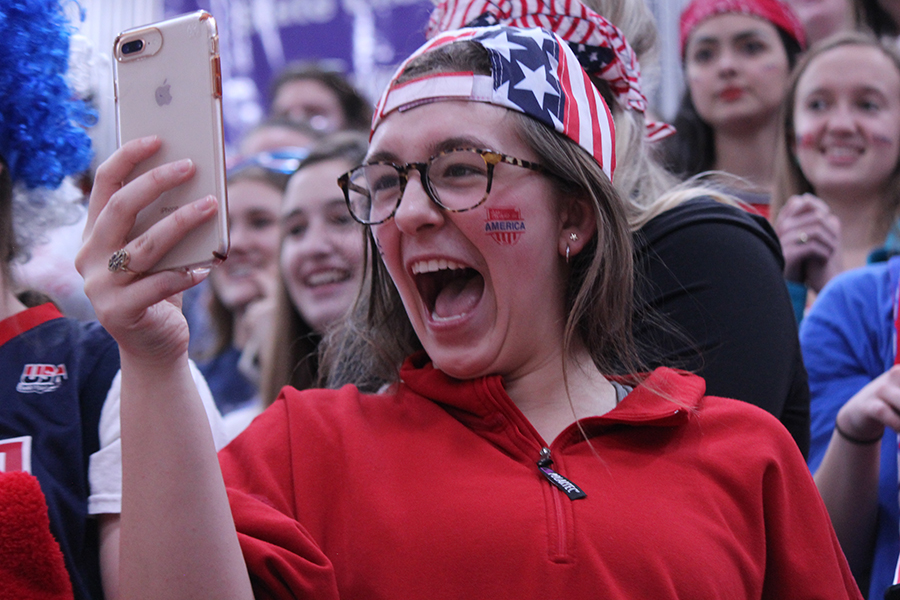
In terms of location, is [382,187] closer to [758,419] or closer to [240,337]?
[758,419]

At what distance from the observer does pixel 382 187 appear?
175 cm

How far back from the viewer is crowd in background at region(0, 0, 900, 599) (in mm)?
1418

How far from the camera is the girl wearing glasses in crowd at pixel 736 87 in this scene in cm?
358

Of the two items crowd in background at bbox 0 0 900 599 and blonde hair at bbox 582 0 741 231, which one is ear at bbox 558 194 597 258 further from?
blonde hair at bbox 582 0 741 231

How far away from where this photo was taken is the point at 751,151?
3.62m

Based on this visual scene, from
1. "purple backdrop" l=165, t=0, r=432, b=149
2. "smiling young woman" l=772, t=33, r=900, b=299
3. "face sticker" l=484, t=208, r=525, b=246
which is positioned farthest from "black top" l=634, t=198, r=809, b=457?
"purple backdrop" l=165, t=0, r=432, b=149

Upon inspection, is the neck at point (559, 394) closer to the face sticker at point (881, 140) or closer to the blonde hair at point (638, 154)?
the blonde hair at point (638, 154)

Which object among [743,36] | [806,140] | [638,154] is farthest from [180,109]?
[743,36]

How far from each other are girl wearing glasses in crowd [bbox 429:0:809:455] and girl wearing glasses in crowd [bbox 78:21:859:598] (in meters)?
0.11

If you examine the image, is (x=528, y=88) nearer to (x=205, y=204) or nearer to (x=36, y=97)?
(x=205, y=204)

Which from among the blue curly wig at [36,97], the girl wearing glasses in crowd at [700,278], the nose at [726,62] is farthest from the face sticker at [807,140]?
the blue curly wig at [36,97]

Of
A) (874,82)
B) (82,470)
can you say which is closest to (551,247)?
(82,470)

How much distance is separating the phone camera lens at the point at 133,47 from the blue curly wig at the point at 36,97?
0.54 m

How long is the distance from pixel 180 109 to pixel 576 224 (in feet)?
2.69
